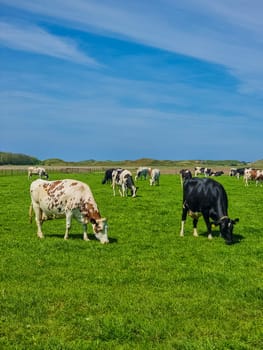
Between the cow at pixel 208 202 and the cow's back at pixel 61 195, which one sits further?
the cow at pixel 208 202

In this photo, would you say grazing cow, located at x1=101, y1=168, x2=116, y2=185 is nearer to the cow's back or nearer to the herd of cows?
the herd of cows

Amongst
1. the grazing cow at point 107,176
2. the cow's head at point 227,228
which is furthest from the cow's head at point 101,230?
the grazing cow at point 107,176

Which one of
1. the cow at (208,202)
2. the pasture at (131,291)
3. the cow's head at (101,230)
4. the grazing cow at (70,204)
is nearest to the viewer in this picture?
the pasture at (131,291)

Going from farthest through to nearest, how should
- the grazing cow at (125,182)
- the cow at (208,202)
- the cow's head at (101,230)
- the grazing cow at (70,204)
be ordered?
the grazing cow at (125,182)
the cow at (208,202)
the grazing cow at (70,204)
the cow's head at (101,230)

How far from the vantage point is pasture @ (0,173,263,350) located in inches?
325

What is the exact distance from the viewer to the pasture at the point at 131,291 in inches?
325

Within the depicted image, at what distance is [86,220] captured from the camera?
17.1 meters

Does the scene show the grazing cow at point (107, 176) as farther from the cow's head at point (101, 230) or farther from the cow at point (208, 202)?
the cow's head at point (101, 230)

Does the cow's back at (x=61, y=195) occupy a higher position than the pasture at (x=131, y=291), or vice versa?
the cow's back at (x=61, y=195)

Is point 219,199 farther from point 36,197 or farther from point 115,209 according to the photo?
point 115,209

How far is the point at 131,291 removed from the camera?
1094 cm

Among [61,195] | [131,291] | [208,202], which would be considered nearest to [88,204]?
[61,195]

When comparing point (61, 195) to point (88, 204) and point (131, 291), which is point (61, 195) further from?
point (131, 291)

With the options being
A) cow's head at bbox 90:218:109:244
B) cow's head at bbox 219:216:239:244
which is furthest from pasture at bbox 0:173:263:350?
cow's head at bbox 90:218:109:244
